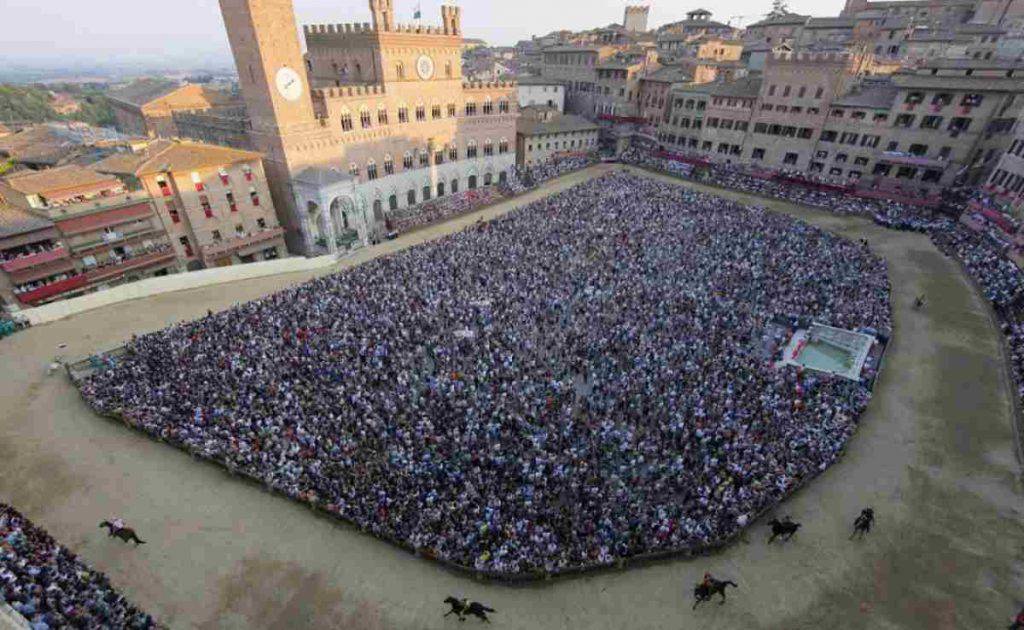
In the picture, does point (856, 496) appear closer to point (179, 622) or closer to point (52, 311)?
point (179, 622)

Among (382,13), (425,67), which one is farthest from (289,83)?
(425,67)

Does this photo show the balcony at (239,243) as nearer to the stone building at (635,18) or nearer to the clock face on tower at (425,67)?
the clock face on tower at (425,67)

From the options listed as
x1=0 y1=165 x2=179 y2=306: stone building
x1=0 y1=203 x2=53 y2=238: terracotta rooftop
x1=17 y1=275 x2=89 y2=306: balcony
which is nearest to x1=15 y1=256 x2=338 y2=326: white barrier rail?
x1=17 y1=275 x2=89 y2=306: balcony

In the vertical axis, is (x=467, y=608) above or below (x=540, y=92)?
below

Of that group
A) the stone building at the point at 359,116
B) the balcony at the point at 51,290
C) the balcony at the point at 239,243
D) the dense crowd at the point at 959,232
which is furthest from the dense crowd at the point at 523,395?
the stone building at the point at 359,116

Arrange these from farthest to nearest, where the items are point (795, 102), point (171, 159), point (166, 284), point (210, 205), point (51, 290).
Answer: point (795, 102) → point (210, 205) → point (171, 159) → point (166, 284) → point (51, 290)

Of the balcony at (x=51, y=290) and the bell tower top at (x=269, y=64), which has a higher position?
the bell tower top at (x=269, y=64)

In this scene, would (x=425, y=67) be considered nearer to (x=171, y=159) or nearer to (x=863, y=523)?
(x=171, y=159)
